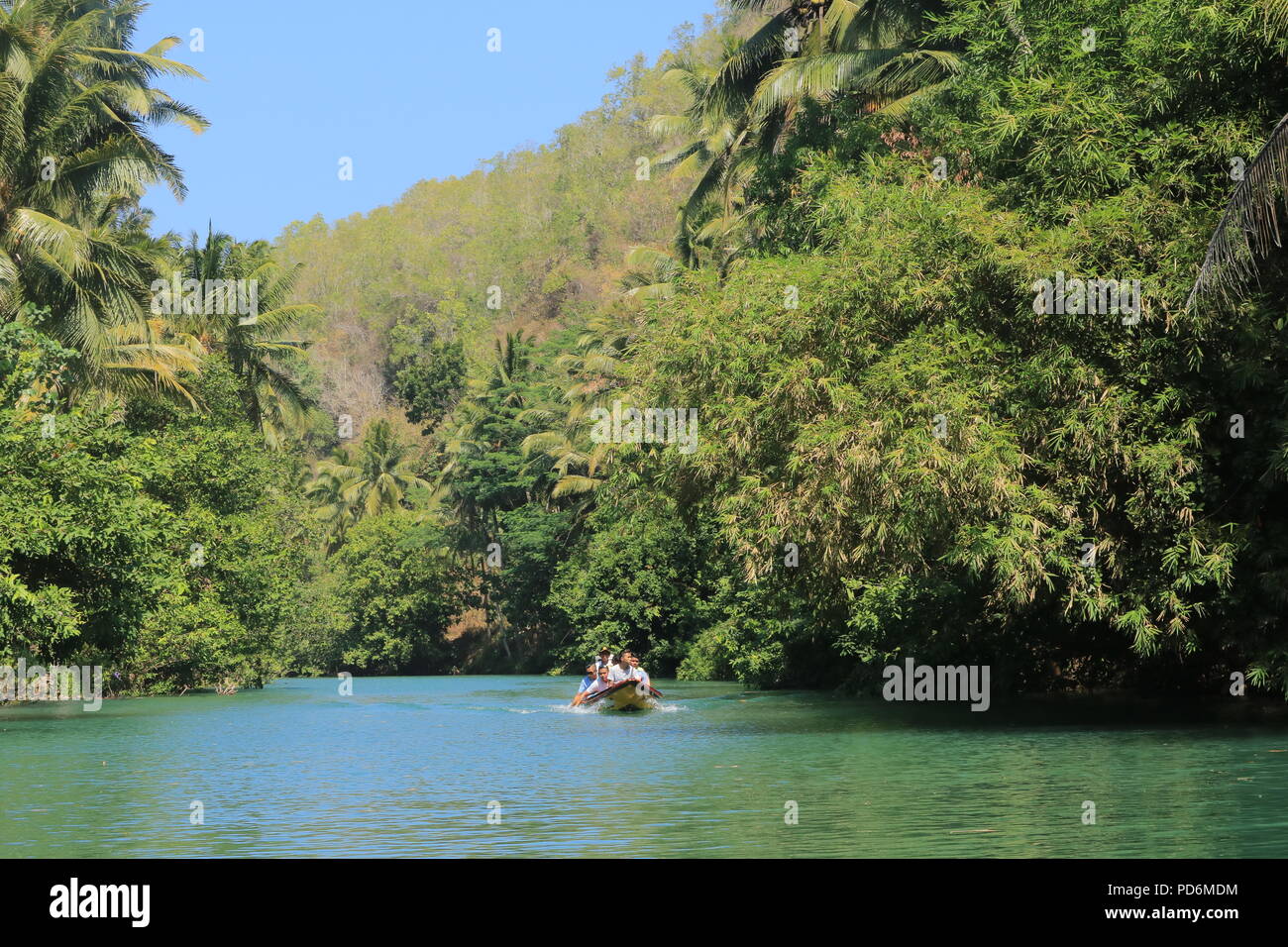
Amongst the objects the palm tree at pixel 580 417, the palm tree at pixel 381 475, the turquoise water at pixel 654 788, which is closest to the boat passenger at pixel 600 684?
the turquoise water at pixel 654 788

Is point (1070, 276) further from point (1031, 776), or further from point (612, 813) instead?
point (612, 813)

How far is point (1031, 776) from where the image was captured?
55.5 feet

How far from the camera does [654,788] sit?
16.9 m

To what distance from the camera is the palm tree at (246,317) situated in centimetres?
4828

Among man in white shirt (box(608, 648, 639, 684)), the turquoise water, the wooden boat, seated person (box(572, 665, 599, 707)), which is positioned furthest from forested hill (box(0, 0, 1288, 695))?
seated person (box(572, 665, 599, 707))

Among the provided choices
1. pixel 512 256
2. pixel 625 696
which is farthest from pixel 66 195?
pixel 512 256

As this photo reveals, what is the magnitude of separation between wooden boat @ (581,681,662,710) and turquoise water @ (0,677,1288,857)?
1.51m


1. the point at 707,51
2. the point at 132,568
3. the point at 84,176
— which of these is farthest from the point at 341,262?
the point at 132,568

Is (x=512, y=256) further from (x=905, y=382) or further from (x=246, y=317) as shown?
(x=905, y=382)

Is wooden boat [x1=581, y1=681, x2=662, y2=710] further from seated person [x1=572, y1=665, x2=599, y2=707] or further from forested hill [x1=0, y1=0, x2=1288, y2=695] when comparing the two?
forested hill [x1=0, y1=0, x2=1288, y2=695]

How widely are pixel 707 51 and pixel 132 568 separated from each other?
2738 inches

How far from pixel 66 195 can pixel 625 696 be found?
1706 cm

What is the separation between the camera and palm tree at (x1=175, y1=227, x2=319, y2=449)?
48.3 m

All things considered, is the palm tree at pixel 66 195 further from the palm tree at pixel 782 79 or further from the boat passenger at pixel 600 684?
the palm tree at pixel 782 79
